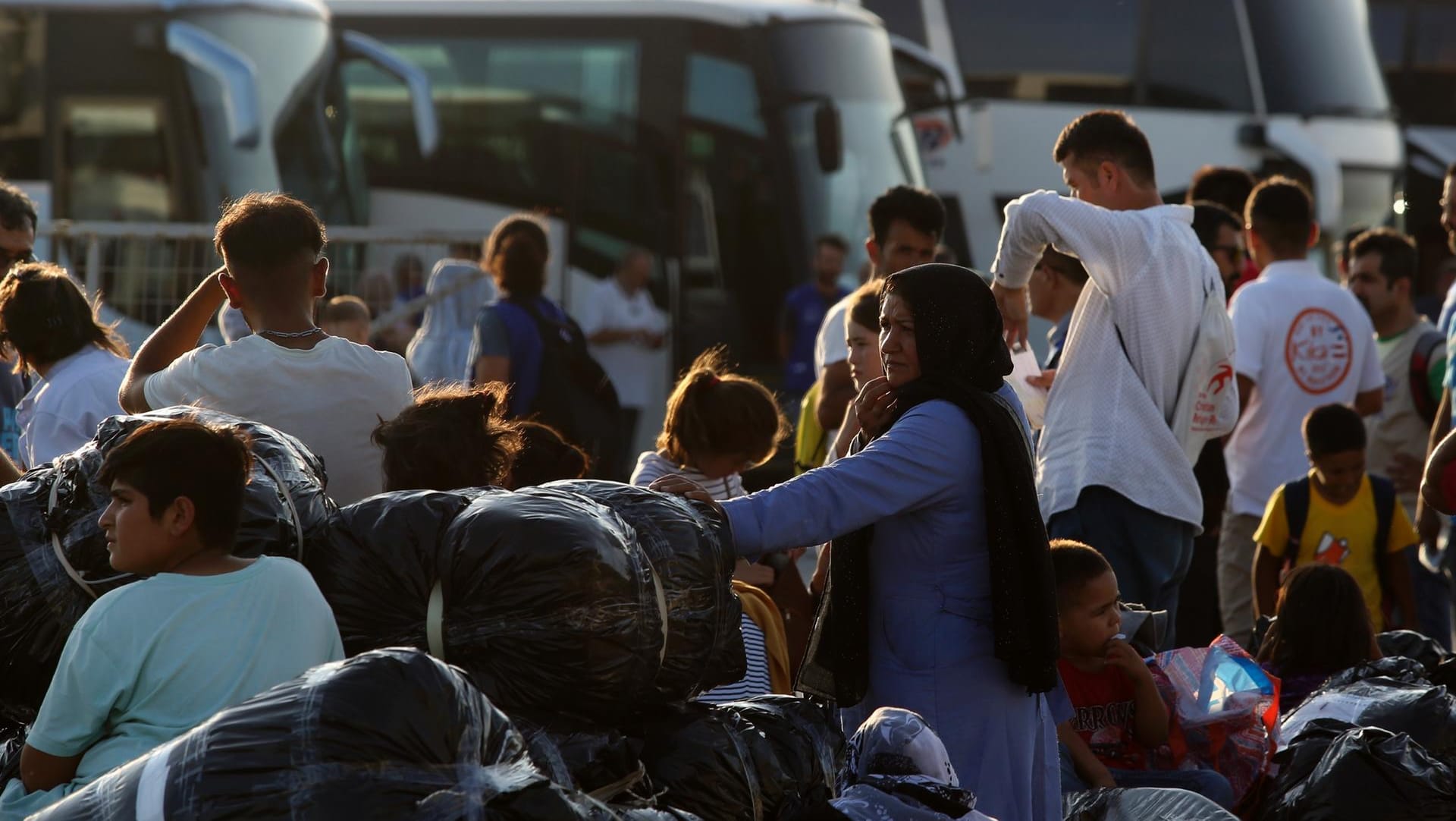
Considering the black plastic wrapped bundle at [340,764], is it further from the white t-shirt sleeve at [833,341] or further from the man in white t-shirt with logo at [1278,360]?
the man in white t-shirt with logo at [1278,360]

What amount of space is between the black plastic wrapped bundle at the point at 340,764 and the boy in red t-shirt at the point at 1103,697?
6.69 feet

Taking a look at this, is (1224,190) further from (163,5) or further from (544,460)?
(163,5)

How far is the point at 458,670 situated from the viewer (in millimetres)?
2826

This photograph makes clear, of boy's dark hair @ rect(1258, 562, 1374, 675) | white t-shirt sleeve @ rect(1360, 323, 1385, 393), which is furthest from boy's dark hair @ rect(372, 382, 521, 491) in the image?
white t-shirt sleeve @ rect(1360, 323, 1385, 393)

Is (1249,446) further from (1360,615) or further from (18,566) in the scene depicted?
(18,566)

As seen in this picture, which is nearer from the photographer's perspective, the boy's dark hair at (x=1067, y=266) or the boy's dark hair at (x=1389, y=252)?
the boy's dark hair at (x=1067, y=266)

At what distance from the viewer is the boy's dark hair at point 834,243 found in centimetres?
1334

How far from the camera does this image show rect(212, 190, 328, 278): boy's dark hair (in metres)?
3.92

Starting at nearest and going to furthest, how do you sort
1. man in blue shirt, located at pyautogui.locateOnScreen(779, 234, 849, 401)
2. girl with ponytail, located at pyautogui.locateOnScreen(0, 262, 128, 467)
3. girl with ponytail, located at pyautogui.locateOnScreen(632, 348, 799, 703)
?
girl with ponytail, located at pyautogui.locateOnScreen(632, 348, 799, 703), girl with ponytail, located at pyautogui.locateOnScreen(0, 262, 128, 467), man in blue shirt, located at pyautogui.locateOnScreen(779, 234, 849, 401)

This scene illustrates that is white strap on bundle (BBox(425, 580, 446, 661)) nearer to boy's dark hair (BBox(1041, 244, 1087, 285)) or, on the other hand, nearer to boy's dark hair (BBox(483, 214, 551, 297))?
boy's dark hair (BBox(1041, 244, 1087, 285))

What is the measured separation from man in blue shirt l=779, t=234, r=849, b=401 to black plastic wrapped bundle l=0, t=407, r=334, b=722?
940cm

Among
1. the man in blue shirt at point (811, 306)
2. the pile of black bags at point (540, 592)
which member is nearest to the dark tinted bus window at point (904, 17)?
the man in blue shirt at point (811, 306)

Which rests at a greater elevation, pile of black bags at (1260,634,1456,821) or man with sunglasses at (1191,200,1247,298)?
man with sunglasses at (1191,200,1247,298)

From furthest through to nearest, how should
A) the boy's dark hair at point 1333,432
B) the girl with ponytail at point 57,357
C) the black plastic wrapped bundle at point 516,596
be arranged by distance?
the boy's dark hair at point 1333,432 → the girl with ponytail at point 57,357 → the black plastic wrapped bundle at point 516,596
